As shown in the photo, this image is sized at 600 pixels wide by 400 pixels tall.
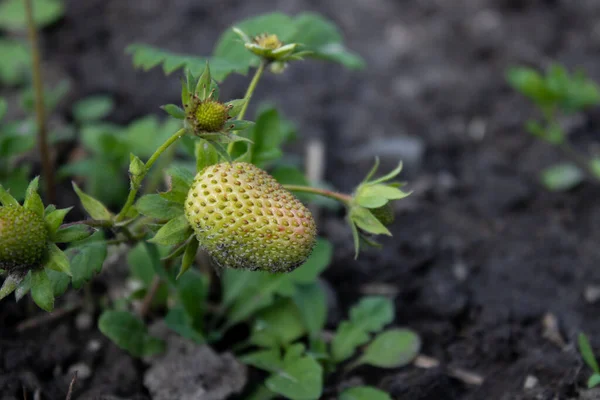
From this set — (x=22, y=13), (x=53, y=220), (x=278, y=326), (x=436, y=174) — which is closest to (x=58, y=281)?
(x=53, y=220)

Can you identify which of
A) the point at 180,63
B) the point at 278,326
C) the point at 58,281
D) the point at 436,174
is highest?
the point at 180,63

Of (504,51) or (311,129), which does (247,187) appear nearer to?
(311,129)

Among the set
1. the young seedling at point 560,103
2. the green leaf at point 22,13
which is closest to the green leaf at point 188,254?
the young seedling at point 560,103

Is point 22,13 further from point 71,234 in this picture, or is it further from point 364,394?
point 364,394

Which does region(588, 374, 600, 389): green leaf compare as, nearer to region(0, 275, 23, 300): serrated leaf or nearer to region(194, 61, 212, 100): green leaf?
region(194, 61, 212, 100): green leaf

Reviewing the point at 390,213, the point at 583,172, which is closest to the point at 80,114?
the point at 390,213

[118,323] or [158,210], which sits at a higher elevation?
[158,210]

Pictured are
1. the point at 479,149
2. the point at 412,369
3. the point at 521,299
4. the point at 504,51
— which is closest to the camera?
the point at 412,369
